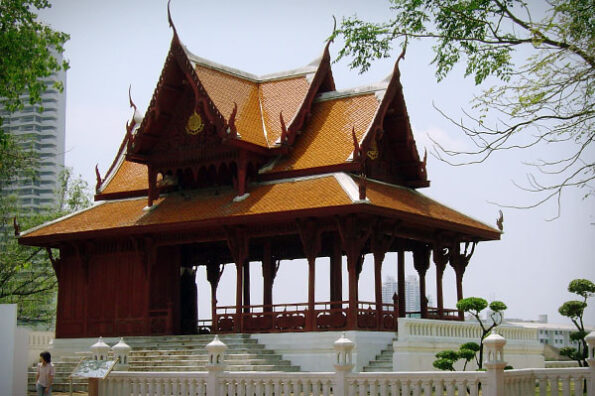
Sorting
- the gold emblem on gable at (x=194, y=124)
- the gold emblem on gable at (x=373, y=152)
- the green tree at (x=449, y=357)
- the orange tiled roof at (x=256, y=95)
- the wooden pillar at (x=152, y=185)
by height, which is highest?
the orange tiled roof at (x=256, y=95)

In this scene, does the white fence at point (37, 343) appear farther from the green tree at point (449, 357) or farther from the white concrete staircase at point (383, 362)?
the green tree at point (449, 357)

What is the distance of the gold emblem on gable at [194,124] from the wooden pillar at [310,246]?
4846mm

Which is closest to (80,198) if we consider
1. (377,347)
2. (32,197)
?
(377,347)

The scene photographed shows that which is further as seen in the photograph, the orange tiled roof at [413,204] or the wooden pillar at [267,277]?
the wooden pillar at [267,277]

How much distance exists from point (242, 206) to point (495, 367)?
11.0 m

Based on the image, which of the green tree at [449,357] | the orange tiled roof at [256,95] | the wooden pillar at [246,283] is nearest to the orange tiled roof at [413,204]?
the orange tiled roof at [256,95]

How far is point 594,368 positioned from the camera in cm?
1549

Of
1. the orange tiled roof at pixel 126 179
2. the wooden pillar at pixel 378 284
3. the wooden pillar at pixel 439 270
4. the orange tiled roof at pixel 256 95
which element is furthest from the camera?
the orange tiled roof at pixel 126 179

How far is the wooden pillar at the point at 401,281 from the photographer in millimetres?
26406

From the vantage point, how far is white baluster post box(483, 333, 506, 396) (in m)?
15.5

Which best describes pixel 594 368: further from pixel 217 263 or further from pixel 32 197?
pixel 32 197

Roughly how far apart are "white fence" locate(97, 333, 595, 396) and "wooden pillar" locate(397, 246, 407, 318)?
8.92 m

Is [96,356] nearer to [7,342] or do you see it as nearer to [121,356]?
[121,356]

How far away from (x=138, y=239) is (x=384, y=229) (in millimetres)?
6940
